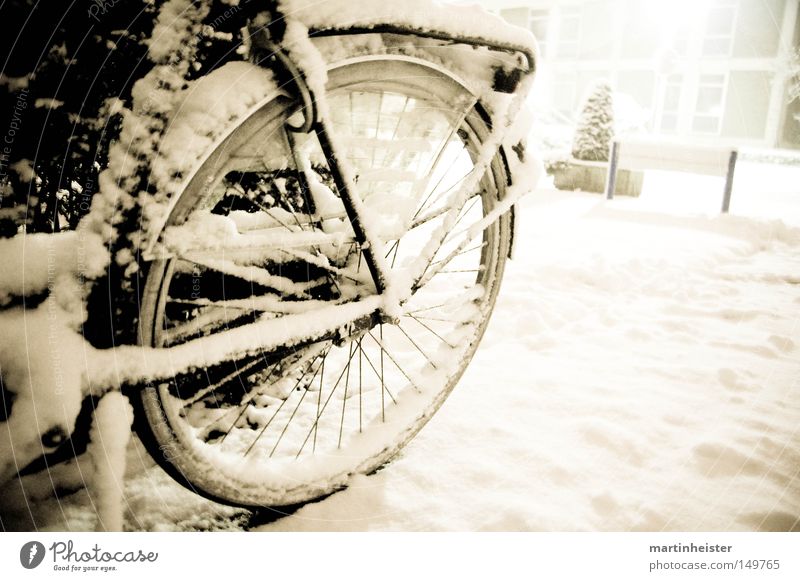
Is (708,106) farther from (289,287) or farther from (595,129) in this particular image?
(289,287)

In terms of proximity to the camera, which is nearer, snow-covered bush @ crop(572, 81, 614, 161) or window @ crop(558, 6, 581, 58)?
snow-covered bush @ crop(572, 81, 614, 161)

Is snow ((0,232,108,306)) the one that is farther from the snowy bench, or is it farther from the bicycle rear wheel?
the snowy bench

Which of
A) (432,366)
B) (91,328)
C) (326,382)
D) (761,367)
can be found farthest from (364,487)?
(761,367)

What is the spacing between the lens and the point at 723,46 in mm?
16203

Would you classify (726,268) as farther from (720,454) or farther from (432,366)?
(432,366)

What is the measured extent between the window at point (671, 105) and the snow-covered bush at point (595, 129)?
12.7 meters

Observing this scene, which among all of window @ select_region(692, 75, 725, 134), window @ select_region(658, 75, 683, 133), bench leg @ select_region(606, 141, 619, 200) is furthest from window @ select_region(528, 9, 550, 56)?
bench leg @ select_region(606, 141, 619, 200)

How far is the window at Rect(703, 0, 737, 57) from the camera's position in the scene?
15812 mm

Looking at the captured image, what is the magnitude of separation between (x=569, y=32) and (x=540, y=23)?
1.34 meters

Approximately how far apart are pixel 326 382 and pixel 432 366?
52cm

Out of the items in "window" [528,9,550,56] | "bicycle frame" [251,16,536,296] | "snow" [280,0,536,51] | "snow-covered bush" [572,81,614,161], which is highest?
"window" [528,9,550,56]

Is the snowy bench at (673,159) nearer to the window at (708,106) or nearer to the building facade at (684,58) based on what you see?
the building facade at (684,58)

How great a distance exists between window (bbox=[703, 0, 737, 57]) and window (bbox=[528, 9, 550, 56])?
5.70m

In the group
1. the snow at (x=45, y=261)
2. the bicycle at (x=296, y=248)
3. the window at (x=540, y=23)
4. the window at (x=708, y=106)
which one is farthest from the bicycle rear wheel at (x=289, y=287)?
the window at (x=540, y=23)
